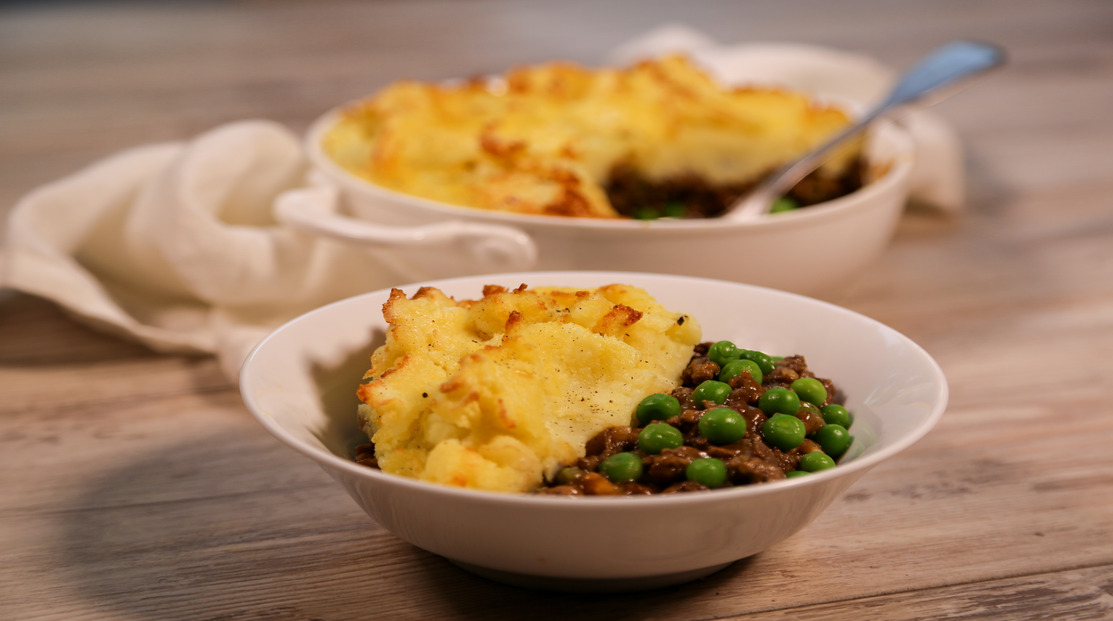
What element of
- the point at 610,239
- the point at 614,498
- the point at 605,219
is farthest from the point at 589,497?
the point at 605,219

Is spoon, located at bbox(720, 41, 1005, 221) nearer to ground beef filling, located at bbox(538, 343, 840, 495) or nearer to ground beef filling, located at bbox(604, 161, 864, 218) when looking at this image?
ground beef filling, located at bbox(604, 161, 864, 218)

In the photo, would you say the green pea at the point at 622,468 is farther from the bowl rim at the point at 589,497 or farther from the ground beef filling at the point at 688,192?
the ground beef filling at the point at 688,192

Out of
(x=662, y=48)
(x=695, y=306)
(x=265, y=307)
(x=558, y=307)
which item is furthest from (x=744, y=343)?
(x=662, y=48)

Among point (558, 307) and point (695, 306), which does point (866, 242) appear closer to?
point (695, 306)

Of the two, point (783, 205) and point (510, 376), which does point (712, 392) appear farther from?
point (783, 205)

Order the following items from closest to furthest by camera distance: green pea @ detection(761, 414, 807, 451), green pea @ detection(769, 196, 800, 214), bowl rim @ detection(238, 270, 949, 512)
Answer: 1. bowl rim @ detection(238, 270, 949, 512)
2. green pea @ detection(761, 414, 807, 451)
3. green pea @ detection(769, 196, 800, 214)

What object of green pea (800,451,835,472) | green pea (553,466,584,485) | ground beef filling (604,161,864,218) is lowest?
ground beef filling (604,161,864,218)

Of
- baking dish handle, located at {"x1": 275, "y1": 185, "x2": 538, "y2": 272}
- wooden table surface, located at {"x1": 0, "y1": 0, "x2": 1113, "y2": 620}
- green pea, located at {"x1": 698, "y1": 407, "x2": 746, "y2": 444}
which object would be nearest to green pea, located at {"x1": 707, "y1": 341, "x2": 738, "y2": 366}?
green pea, located at {"x1": 698, "y1": 407, "x2": 746, "y2": 444}
